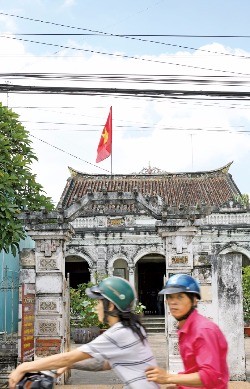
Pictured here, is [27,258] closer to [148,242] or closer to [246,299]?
[246,299]

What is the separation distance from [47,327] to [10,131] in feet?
13.3

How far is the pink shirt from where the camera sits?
9.50 feet

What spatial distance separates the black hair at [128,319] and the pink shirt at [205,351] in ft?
0.77

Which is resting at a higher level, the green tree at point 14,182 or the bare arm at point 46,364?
the green tree at point 14,182

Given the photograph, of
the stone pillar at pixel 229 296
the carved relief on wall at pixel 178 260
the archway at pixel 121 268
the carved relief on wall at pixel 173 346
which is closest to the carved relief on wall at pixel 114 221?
the archway at pixel 121 268

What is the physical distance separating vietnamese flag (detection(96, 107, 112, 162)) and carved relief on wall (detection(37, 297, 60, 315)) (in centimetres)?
875

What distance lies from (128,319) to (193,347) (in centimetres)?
36

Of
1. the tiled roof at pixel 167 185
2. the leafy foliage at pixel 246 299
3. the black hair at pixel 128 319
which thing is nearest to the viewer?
the black hair at pixel 128 319

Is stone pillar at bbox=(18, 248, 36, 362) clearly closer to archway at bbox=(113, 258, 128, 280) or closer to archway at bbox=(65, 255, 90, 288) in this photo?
archway at bbox=(113, 258, 128, 280)

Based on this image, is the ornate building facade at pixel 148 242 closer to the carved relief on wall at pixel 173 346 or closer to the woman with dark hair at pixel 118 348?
the carved relief on wall at pixel 173 346

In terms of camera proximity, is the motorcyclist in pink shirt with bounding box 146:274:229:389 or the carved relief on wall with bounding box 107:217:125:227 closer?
the motorcyclist in pink shirt with bounding box 146:274:229:389

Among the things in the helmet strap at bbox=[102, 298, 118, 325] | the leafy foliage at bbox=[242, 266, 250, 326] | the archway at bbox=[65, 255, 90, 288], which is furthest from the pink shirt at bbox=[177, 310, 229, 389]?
the archway at bbox=[65, 255, 90, 288]

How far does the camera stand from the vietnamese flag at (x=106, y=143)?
1800cm

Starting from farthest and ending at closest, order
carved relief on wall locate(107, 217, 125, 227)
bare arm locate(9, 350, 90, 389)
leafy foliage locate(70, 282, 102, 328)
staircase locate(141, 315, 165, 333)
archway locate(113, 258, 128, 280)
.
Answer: archway locate(113, 258, 128, 280) < carved relief on wall locate(107, 217, 125, 227) < staircase locate(141, 315, 165, 333) < leafy foliage locate(70, 282, 102, 328) < bare arm locate(9, 350, 90, 389)
